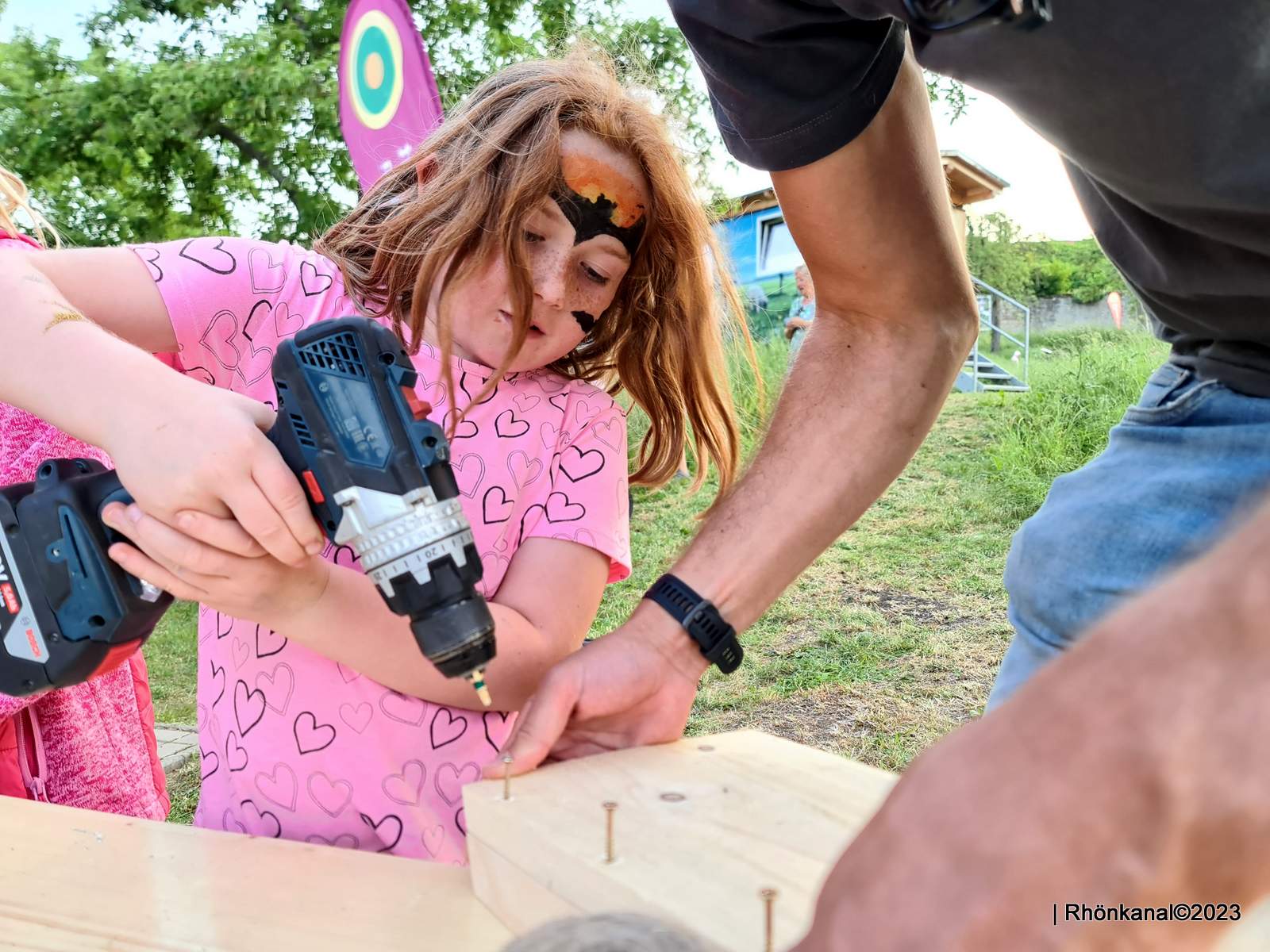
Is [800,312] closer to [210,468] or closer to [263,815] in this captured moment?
[263,815]

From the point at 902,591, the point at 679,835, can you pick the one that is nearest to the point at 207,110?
the point at 902,591

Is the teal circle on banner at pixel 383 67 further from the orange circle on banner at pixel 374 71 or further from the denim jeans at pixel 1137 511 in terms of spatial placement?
the denim jeans at pixel 1137 511

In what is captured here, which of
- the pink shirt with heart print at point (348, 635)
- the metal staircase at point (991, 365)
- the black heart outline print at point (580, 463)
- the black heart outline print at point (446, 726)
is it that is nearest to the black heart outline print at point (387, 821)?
the pink shirt with heart print at point (348, 635)

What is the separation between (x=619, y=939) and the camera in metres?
0.44

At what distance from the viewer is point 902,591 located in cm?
504

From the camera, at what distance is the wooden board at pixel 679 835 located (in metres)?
0.84

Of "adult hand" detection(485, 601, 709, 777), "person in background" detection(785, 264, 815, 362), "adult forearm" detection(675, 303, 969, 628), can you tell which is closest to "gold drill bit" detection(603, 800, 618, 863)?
"adult hand" detection(485, 601, 709, 777)

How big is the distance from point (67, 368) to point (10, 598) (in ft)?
1.13

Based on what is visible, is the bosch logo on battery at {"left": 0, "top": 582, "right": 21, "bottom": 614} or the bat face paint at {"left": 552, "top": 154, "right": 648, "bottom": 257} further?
the bat face paint at {"left": 552, "top": 154, "right": 648, "bottom": 257}

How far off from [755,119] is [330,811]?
1257 millimetres

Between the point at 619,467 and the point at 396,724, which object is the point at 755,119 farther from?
the point at 396,724

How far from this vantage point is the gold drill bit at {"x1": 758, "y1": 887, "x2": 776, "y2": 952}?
2.51ft

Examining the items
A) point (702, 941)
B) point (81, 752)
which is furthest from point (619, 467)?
point (702, 941)

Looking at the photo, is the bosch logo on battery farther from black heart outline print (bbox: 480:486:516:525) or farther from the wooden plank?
black heart outline print (bbox: 480:486:516:525)
